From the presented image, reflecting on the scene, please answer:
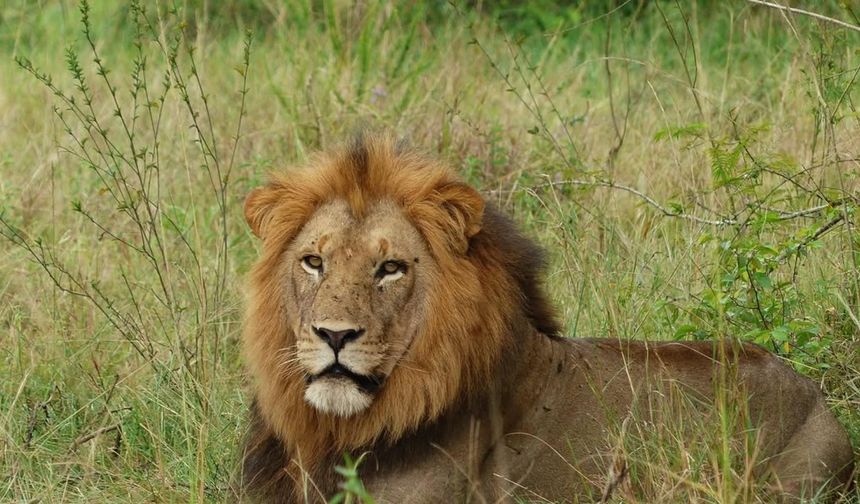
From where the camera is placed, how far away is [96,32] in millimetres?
9625

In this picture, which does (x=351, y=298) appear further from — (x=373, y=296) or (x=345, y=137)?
(x=345, y=137)

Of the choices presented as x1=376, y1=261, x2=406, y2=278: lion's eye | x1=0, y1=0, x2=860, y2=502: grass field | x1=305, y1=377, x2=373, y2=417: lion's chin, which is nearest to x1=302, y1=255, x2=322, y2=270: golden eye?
x1=376, y1=261, x2=406, y2=278: lion's eye

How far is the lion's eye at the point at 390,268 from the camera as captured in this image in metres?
3.91

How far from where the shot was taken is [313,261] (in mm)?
3959

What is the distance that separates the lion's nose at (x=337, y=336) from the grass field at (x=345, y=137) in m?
0.65

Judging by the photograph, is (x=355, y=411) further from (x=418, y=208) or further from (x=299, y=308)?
(x=418, y=208)

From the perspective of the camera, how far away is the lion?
388 centimetres

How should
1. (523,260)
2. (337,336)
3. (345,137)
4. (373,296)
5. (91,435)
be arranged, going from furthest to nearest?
(345,137) < (91,435) < (523,260) < (373,296) < (337,336)

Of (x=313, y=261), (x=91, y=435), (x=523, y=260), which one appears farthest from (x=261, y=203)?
(x=91, y=435)

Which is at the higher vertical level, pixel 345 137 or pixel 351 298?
pixel 351 298

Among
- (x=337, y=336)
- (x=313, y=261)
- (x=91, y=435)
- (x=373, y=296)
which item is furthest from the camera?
(x=91, y=435)

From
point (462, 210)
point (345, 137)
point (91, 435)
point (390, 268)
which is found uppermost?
point (462, 210)

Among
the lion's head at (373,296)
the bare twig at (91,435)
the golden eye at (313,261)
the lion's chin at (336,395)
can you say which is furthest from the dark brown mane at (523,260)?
the bare twig at (91,435)

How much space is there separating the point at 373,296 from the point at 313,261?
0.22 m
